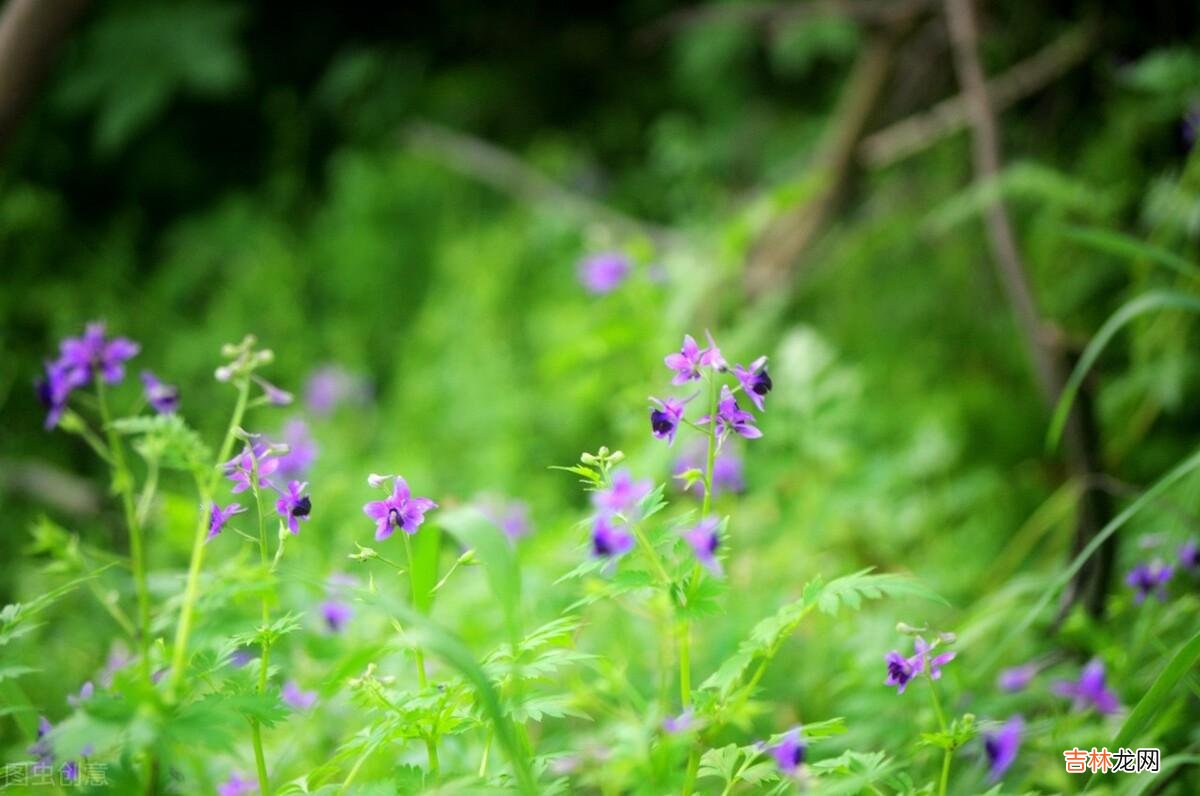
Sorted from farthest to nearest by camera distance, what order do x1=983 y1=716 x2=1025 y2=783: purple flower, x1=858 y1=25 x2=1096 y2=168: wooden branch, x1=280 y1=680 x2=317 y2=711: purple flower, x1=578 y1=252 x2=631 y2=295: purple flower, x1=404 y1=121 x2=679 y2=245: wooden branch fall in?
1. x1=404 y1=121 x2=679 y2=245: wooden branch
2. x1=858 y1=25 x2=1096 y2=168: wooden branch
3. x1=578 y1=252 x2=631 y2=295: purple flower
4. x1=280 y1=680 x2=317 y2=711: purple flower
5. x1=983 y1=716 x2=1025 y2=783: purple flower

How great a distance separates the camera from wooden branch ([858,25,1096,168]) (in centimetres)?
268

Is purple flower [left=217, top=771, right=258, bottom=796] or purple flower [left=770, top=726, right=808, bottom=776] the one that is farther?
purple flower [left=217, top=771, right=258, bottom=796]

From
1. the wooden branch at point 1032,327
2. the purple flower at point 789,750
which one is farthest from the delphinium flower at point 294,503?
the wooden branch at point 1032,327

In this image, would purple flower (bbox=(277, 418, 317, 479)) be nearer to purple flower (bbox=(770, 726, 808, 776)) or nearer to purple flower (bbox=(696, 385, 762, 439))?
purple flower (bbox=(696, 385, 762, 439))

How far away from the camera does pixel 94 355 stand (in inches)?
43.6

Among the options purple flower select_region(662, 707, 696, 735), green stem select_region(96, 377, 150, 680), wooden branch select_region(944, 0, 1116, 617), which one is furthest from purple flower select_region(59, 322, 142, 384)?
wooden branch select_region(944, 0, 1116, 617)

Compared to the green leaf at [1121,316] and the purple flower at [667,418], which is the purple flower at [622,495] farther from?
the green leaf at [1121,316]

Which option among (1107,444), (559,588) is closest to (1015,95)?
(1107,444)

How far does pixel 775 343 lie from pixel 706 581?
2.17 metres

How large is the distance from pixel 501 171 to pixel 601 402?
1.60 meters

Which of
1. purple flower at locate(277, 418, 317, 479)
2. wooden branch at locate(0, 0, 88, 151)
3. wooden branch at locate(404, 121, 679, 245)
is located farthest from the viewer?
wooden branch at locate(404, 121, 679, 245)

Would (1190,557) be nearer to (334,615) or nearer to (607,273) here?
(334,615)

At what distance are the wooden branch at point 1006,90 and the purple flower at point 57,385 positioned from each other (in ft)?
7.20

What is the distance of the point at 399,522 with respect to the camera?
97cm
